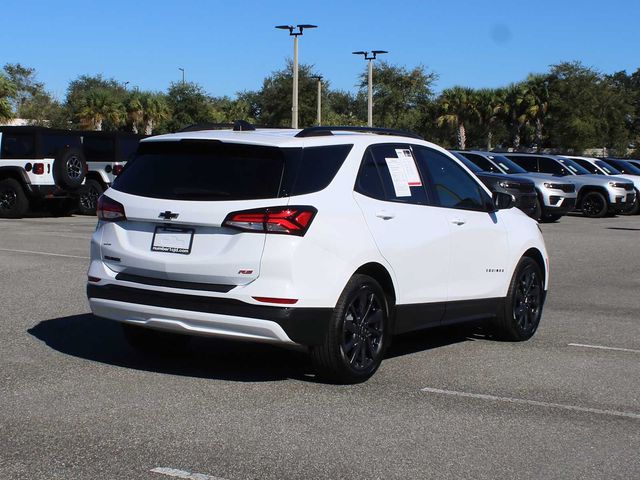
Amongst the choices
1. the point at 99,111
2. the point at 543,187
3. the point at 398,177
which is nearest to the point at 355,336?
the point at 398,177

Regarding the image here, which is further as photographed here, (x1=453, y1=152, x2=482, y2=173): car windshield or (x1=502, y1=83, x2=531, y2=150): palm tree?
(x1=502, y1=83, x2=531, y2=150): palm tree

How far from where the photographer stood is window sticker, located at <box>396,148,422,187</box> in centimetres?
768

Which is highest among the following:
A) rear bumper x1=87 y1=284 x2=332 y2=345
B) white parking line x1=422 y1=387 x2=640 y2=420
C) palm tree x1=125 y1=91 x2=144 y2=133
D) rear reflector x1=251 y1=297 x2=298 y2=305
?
palm tree x1=125 y1=91 x2=144 y2=133

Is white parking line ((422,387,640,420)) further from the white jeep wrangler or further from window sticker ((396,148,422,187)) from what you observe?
the white jeep wrangler

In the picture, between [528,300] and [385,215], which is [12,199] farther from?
[385,215]

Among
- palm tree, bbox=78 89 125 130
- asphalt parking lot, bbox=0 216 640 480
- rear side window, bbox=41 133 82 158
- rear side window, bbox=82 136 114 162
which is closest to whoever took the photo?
asphalt parking lot, bbox=0 216 640 480

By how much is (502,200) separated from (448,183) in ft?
2.53

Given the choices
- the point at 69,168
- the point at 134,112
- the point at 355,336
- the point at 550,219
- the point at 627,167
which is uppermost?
the point at 134,112

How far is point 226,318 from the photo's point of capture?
21.4 ft

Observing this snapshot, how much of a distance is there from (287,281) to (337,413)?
34.4 inches

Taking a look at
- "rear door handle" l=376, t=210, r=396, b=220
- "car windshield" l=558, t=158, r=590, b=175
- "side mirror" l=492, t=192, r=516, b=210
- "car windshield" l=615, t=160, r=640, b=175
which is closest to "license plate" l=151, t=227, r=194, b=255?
"rear door handle" l=376, t=210, r=396, b=220

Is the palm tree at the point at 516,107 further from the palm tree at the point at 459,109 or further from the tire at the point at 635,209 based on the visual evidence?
the tire at the point at 635,209

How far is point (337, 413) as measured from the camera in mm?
6246

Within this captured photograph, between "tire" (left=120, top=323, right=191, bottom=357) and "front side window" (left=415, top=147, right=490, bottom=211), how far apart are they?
7.35 ft
